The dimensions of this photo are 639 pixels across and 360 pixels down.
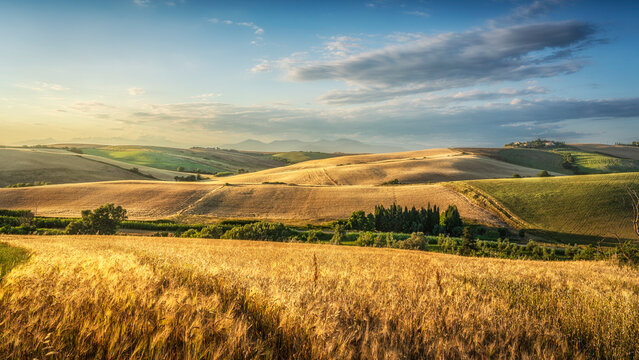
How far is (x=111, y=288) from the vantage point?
4.82m

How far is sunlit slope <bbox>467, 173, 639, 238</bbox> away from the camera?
187 ft

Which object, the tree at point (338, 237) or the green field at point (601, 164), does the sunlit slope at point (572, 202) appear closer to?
the tree at point (338, 237)

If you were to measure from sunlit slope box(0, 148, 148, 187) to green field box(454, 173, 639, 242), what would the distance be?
104 metres

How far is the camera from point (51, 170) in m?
103

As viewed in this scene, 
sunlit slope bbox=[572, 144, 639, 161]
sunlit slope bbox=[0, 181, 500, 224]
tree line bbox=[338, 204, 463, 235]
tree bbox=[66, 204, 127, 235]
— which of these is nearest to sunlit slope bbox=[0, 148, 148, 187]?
sunlit slope bbox=[0, 181, 500, 224]

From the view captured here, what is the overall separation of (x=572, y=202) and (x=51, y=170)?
132502 millimetres

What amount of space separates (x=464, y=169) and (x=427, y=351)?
114 m

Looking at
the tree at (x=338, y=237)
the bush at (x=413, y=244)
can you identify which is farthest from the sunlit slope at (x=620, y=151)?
the bush at (x=413, y=244)

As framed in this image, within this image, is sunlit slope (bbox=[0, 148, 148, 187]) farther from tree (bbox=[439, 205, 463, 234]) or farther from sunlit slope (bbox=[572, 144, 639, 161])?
sunlit slope (bbox=[572, 144, 639, 161])

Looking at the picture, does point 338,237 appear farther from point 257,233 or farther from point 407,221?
point 407,221

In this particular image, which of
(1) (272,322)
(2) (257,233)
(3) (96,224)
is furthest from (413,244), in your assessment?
(3) (96,224)

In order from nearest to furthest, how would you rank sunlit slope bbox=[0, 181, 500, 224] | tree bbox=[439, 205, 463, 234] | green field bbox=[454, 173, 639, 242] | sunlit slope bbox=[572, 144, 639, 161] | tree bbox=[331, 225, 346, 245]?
1. tree bbox=[331, 225, 346, 245]
2. green field bbox=[454, 173, 639, 242]
3. tree bbox=[439, 205, 463, 234]
4. sunlit slope bbox=[0, 181, 500, 224]
5. sunlit slope bbox=[572, 144, 639, 161]

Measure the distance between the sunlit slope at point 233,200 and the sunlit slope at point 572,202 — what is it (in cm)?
784

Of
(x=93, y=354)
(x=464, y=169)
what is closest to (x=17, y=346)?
(x=93, y=354)
